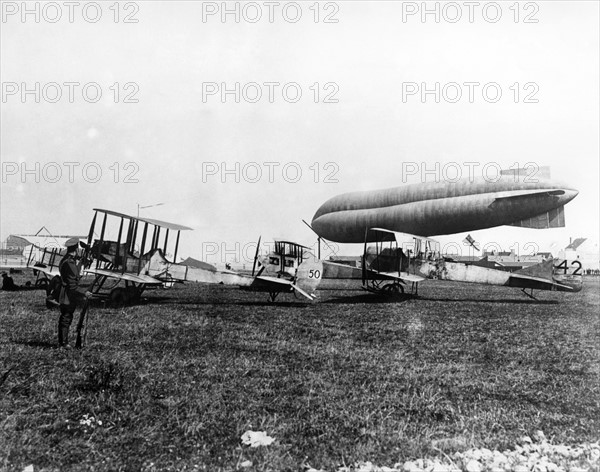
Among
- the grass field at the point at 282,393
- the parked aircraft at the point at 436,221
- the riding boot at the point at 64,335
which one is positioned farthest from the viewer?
the parked aircraft at the point at 436,221

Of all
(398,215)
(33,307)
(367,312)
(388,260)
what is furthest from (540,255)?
(33,307)

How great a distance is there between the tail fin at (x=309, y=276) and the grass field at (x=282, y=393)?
5.10m

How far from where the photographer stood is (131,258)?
14828 mm

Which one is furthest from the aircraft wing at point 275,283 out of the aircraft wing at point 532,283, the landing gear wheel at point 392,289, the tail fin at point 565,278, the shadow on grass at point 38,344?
the tail fin at point 565,278

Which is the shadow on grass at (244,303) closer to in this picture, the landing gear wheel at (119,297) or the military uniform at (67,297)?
the landing gear wheel at (119,297)

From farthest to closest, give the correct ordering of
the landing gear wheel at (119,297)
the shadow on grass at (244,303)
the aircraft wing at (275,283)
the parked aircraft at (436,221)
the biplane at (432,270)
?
1. the parked aircraft at (436,221)
2. the biplane at (432,270)
3. the aircraft wing at (275,283)
4. the shadow on grass at (244,303)
5. the landing gear wheel at (119,297)

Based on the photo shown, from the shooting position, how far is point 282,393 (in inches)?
206

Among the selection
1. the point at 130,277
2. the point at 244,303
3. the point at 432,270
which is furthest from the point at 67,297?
the point at 432,270

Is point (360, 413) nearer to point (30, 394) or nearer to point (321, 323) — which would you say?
point (30, 394)

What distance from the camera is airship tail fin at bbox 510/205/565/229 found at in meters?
22.0

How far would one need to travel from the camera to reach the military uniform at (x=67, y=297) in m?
7.25

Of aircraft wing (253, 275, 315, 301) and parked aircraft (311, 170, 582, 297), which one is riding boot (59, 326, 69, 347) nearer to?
aircraft wing (253, 275, 315, 301)

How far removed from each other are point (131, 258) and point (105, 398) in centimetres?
1062

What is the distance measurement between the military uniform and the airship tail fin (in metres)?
21.2
